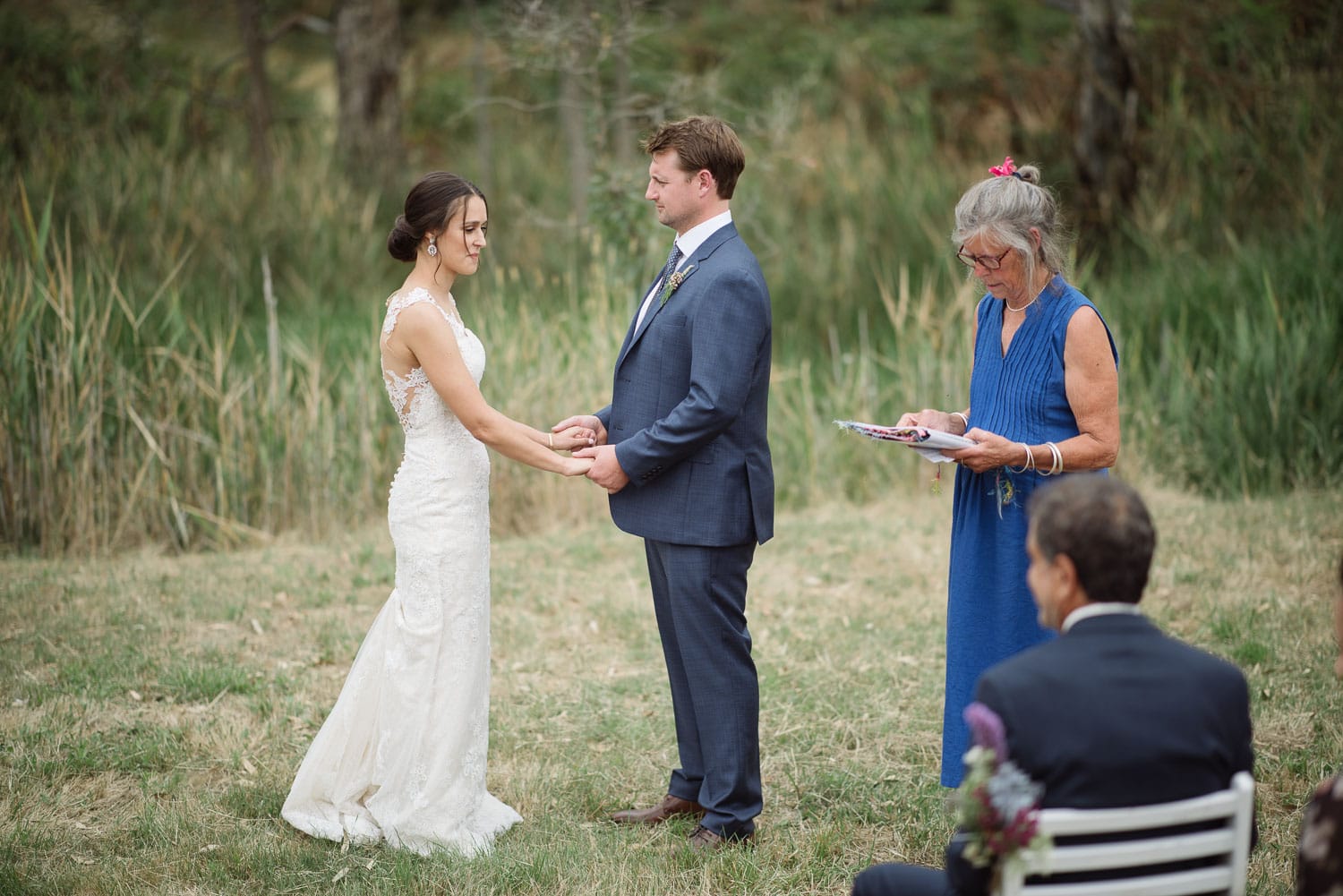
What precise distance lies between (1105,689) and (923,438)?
1.39 m

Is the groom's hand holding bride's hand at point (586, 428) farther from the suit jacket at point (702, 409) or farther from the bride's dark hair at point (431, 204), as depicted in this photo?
the bride's dark hair at point (431, 204)

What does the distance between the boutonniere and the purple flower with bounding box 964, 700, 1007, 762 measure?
202 cm

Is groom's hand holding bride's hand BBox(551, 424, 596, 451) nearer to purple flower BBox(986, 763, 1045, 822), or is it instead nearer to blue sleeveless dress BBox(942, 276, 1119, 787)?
blue sleeveless dress BBox(942, 276, 1119, 787)

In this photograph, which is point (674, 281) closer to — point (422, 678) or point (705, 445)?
point (705, 445)

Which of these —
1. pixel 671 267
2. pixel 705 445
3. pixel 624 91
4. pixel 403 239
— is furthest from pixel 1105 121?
pixel 403 239

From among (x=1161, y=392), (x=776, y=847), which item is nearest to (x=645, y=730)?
(x=776, y=847)

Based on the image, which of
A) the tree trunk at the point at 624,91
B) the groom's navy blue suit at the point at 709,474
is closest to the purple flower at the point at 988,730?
the groom's navy blue suit at the point at 709,474

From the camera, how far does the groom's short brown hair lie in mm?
3752

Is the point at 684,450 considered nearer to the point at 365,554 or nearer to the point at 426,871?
the point at 426,871

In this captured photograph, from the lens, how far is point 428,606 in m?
4.01

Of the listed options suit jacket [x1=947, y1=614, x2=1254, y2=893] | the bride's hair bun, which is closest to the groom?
the bride's hair bun

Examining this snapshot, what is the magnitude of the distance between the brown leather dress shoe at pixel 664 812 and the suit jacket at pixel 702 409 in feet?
3.23

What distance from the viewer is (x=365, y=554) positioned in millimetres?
7355

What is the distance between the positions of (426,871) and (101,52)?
13564 millimetres
